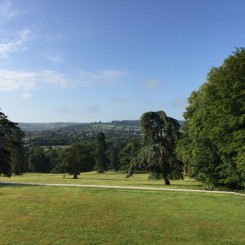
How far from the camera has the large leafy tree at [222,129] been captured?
27000 millimetres

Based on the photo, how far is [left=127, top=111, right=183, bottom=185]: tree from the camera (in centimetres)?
3456

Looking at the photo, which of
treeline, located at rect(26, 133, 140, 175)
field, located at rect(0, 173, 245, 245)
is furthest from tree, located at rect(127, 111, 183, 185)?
field, located at rect(0, 173, 245, 245)

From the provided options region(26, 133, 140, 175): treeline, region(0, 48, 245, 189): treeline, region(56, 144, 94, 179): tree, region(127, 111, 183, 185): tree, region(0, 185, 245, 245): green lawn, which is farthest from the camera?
region(26, 133, 140, 175): treeline

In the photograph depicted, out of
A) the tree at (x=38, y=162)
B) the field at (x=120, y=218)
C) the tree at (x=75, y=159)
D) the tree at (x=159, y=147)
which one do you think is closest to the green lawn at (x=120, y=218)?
the field at (x=120, y=218)

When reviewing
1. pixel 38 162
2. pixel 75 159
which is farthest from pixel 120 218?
pixel 38 162

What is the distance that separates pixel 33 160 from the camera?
109m

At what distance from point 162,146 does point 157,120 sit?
2990 millimetres

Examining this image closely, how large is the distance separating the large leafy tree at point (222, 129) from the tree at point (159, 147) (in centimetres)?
184

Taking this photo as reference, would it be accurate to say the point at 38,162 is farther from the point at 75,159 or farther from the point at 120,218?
the point at 120,218

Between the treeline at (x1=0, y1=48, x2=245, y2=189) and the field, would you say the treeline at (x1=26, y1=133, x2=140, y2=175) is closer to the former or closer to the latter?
the treeline at (x1=0, y1=48, x2=245, y2=189)

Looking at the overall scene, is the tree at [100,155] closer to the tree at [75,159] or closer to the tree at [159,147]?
the tree at [75,159]

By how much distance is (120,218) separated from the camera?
1794 cm

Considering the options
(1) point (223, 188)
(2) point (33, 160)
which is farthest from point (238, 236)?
(2) point (33, 160)

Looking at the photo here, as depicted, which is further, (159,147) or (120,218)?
(159,147)
